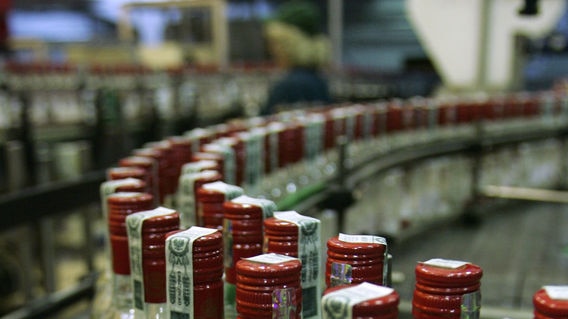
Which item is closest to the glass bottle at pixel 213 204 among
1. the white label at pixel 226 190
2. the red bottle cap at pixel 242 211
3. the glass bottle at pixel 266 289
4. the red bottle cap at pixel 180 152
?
the white label at pixel 226 190

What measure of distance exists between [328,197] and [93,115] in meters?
2.76

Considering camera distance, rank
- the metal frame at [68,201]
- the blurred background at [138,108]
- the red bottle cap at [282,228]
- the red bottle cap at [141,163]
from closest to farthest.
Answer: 1. the red bottle cap at [282,228]
2. the red bottle cap at [141,163]
3. the metal frame at [68,201]
4. the blurred background at [138,108]

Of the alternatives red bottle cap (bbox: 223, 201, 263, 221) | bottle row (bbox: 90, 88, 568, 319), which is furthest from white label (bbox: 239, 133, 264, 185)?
red bottle cap (bbox: 223, 201, 263, 221)

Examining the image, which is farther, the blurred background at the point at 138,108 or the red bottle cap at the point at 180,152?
the blurred background at the point at 138,108

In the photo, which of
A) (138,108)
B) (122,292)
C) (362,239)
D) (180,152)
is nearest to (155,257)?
(122,292)

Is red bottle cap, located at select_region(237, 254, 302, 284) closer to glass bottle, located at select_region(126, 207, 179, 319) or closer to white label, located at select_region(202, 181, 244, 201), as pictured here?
glass bottle, located at select_region(126, 207, 179, 319)

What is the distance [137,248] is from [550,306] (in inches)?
24.1

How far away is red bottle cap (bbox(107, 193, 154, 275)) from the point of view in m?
1.09

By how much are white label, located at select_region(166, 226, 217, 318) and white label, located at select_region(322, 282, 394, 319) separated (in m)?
0.23

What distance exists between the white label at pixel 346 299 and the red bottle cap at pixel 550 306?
163 millimetres

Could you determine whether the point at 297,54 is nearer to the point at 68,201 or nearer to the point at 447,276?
the point at 68,201

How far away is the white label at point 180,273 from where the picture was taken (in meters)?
0.87

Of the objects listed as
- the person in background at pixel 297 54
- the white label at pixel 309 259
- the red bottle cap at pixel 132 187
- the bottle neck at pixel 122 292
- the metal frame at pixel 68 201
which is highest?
the person in background at pixel 297 54

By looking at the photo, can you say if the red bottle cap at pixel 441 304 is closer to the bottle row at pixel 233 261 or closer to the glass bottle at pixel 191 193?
the bottle row at pixel 233 261
